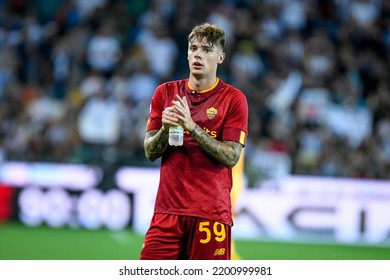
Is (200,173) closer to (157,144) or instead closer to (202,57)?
Answer: (157,144)

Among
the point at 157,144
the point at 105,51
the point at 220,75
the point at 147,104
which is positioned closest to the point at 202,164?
the point at 157,144

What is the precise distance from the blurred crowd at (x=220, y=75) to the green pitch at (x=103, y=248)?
4.12 ft

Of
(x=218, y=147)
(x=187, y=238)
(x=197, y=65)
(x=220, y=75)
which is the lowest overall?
(x=187, y=238)

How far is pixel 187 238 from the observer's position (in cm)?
584

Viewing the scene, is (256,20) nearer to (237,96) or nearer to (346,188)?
(346,188)

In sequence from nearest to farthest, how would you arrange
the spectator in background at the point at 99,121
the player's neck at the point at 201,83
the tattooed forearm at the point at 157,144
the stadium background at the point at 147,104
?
the tattooed forearm at the point at 157,144, the player's neck at the point at 201,83, the stadium background at the point at 147,104, the spectator in background at the point at 99,121

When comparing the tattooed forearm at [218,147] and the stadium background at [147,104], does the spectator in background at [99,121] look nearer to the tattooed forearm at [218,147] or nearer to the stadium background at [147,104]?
the stadium background at [147,104]

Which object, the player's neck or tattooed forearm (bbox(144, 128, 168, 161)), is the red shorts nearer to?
tattooed forearm (bbox(144, 128, 168, 161))

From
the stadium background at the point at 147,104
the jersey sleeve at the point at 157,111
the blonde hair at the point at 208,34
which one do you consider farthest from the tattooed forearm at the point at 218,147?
the stadium background at the point at 147,104

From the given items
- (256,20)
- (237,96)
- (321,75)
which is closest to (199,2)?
(256,20)

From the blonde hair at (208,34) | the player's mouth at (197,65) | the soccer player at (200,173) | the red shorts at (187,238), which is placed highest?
the blonde hair at (208,34)

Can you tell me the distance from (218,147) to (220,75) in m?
10.3

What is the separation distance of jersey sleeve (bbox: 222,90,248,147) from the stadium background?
5678 millimetres

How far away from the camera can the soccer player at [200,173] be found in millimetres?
5770
